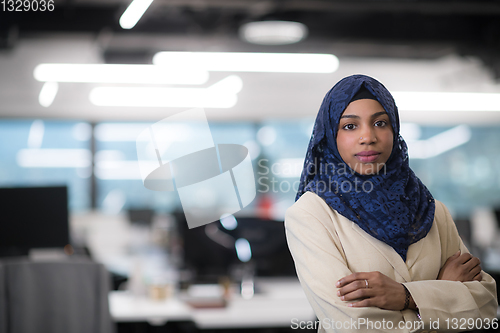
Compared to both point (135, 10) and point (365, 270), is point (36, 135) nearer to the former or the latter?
point (135, 10)

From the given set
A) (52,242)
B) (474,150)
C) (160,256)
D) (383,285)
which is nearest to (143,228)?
(160,256)

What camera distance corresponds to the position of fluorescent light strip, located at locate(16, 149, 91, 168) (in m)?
6.46

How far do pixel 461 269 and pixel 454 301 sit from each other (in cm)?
10

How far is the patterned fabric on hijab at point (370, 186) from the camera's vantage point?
125cm

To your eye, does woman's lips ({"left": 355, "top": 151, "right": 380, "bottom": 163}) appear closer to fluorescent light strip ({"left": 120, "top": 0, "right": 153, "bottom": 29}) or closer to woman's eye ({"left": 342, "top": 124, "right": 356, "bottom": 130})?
woman's eye ({"left": 342, "top": 124, "right": 356, "bottom": 130})

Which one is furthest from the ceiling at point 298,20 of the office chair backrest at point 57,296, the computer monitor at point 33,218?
the office chair backrest at point 57,296

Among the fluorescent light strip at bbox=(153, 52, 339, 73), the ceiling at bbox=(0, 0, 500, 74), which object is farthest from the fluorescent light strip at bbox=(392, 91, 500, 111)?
the fluorescent light strip at bbox=(153, 52, 339, 73)

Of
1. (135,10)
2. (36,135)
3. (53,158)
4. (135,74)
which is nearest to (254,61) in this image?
(135,74)

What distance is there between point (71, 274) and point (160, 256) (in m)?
1.79

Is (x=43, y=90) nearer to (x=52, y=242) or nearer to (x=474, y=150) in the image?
(x=52, y=242)

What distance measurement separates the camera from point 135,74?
6109mm

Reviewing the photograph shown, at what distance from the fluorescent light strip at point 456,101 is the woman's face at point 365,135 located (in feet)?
16.6

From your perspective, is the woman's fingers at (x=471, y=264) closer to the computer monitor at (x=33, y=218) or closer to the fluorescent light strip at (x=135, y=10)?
the fluorescent light strip at (x=135, y=10)

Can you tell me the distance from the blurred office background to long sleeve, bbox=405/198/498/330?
9.80 feet
